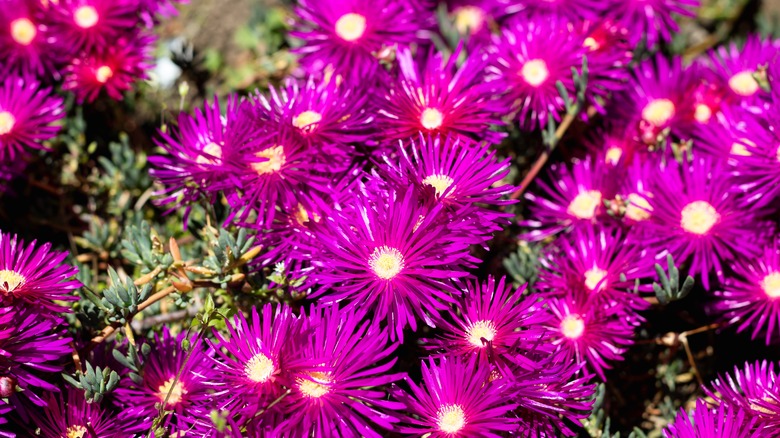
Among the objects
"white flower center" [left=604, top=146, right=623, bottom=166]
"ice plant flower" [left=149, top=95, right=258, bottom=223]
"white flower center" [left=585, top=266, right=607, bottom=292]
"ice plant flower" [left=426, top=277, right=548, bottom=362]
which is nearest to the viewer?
"ice plant flower" [left=426, top=277, right=548, bottom=362]

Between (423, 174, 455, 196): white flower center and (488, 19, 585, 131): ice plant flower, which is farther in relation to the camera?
(488, 19, 585, 131): ice plant flower

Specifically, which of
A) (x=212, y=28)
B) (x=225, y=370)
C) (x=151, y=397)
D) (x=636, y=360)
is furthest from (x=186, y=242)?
(x=636, y=360)

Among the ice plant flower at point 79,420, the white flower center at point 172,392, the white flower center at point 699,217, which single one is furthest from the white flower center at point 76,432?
the white flower center at point 699,217

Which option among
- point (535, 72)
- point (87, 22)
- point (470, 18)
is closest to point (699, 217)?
point (535, 72)

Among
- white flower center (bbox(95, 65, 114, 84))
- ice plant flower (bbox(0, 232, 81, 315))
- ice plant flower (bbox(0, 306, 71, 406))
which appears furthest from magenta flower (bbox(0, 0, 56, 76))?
ice plant flower (bbox(0, 306, 71, 406))

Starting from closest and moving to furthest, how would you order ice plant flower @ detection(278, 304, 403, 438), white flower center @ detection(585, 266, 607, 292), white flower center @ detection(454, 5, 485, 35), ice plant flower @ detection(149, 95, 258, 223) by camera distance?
ice plant flower @ detection(278, 304, 403, 438), ice plant flower @ detection(149, 95, 258, 223), white flower center @ detection(585, 266, 607, 292), white flower center @ detection(454, 5, 485, 35)

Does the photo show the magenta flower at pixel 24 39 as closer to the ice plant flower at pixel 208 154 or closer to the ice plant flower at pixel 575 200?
the ice plant flower at pixel 208 154

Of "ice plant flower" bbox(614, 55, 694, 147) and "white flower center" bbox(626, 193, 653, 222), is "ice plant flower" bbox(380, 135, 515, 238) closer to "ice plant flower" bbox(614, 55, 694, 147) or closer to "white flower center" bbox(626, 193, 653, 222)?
"white flower center" bbox(626, 193, 653, 222)

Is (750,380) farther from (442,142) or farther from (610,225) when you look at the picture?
(442,142)
